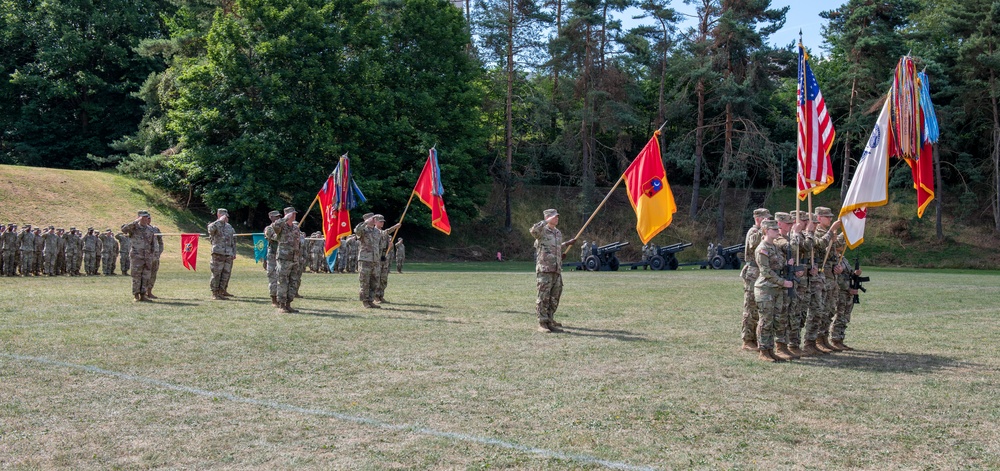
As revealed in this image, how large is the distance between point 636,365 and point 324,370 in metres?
3.69

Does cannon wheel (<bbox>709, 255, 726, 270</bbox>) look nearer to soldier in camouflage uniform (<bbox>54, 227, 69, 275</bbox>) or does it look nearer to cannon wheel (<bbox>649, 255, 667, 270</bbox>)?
cannon wheel (<bbox>649, 255, 667, 270</bbox>)

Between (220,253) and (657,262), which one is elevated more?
(220,253)

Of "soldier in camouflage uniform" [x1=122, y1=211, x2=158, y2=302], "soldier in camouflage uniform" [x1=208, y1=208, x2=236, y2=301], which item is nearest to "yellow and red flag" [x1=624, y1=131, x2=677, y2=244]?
"soldier in camouflage uniform" [x1=208, y1=208, x2=236, y2=301]

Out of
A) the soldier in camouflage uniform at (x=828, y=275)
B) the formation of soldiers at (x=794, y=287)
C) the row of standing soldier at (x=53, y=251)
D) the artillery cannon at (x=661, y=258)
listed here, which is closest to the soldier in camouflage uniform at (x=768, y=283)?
the formation of soldiers at (x=794, y=287)

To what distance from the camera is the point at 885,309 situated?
16.6 metres

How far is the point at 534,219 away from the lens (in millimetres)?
52156

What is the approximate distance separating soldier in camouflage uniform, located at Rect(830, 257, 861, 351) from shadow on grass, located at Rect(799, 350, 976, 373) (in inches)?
11.3

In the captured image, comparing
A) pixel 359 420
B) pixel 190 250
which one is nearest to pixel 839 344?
pixel 359 420

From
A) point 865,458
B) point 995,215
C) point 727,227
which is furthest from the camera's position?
point 727,227

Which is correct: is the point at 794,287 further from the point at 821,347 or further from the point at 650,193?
the point at 650,193

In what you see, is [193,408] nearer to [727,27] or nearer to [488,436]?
[488,436]

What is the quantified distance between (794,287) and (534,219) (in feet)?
139

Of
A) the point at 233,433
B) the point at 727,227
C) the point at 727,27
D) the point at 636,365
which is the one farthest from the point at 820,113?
the point at 727,227

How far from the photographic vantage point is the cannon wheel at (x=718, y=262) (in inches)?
1453
